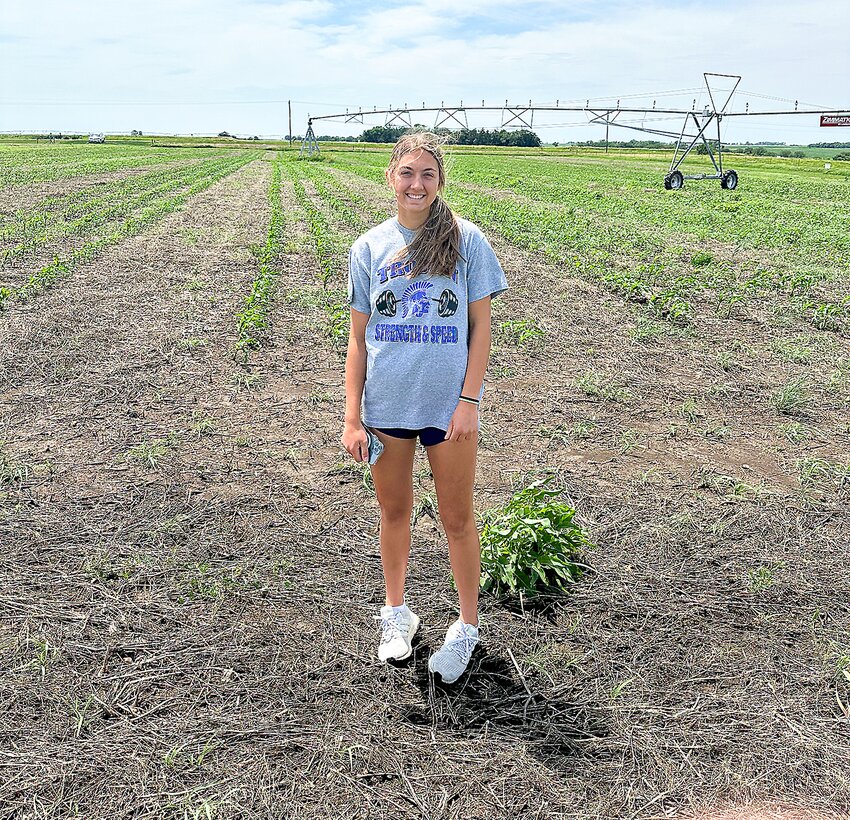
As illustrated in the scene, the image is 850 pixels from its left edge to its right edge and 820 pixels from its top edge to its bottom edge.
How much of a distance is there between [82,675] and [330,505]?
1890 mm

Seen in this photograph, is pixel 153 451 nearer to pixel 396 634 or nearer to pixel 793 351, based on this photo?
pixel 396 634

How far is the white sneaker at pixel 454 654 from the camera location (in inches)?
128

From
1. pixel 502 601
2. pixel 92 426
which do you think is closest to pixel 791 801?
pixel 502 601

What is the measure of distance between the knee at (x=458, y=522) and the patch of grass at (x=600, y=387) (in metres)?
4.02

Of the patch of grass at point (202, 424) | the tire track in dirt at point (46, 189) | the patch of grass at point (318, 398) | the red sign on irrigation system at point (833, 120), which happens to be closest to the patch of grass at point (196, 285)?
the patch of grass at point (318, 398)

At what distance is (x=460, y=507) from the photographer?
3.10m

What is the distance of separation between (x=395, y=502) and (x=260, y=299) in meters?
7.37

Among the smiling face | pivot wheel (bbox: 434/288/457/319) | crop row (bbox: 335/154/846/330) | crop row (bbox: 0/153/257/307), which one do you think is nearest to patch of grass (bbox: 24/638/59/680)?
pivot wheel (bbox: 434/288/457/319)

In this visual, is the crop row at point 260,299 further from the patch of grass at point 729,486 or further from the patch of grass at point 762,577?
the patch of grass at point 762,577

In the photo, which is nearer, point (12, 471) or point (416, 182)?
point (416, 182)

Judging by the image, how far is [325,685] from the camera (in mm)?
3301

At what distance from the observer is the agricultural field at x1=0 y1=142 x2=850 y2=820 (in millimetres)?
2859

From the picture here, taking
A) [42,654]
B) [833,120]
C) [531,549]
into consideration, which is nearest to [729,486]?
[531,549]

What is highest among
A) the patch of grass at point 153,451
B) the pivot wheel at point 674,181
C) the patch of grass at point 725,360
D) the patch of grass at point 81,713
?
the pivot wheel at point 674,181
